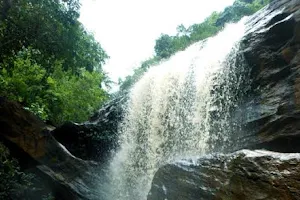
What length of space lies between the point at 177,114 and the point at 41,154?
17.3 feet

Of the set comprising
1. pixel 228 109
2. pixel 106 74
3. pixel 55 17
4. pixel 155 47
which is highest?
pixel 155 47

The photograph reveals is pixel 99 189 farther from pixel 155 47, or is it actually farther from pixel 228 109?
pixel 155 47

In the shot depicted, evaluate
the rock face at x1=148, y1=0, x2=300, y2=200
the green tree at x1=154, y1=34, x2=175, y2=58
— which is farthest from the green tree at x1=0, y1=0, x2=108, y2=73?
the green tree at x1=154, y1=34, x2=175, y2=58

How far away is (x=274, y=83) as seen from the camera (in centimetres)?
952

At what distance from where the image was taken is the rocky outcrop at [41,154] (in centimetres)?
1008

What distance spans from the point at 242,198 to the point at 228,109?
6.31 m

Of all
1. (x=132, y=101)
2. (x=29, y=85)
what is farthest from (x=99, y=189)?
(x=29, y=85)

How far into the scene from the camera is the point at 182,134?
11.6 m

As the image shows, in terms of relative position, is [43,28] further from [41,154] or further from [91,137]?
[91,137]

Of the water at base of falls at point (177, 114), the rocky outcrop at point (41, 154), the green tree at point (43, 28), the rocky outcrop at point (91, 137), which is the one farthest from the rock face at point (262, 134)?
the rocky outcrop at point (91, 137)

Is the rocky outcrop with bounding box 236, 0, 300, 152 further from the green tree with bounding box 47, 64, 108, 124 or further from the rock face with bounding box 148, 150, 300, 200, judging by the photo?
the green tree with bounding box 47, 64, 108, 124

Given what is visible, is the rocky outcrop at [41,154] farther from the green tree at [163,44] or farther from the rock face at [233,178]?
the green tree at [163,44]

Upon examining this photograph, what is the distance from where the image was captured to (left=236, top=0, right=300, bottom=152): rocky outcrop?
8.52 meters

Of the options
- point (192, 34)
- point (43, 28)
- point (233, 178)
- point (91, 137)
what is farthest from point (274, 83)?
Result: point (192, 34)
